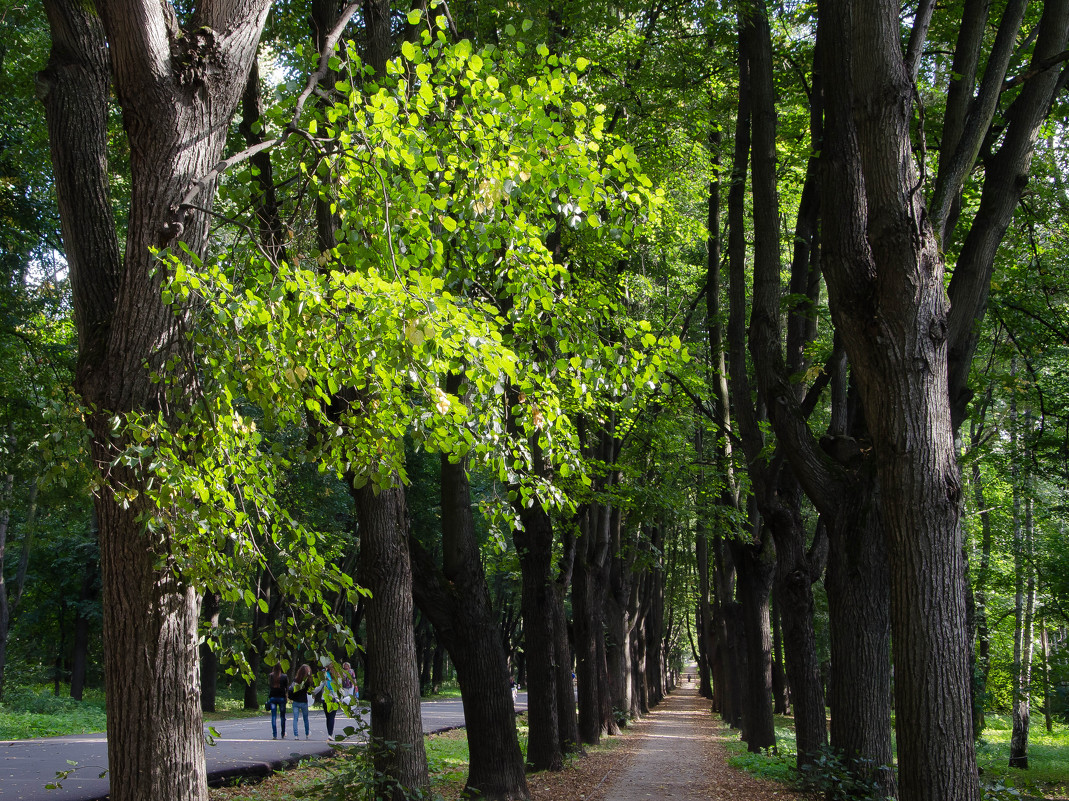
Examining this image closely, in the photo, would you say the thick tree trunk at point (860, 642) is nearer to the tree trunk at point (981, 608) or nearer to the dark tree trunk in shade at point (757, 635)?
the dark tree trunk in shade at point (757, 635)

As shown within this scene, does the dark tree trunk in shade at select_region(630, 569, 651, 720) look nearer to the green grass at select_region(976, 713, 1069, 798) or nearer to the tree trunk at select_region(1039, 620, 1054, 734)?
the green grass at select_region(976, 713, 1069, 798)

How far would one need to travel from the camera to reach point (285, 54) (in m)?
11.9

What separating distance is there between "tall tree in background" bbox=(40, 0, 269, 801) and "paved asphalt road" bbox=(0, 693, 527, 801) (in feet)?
13.2

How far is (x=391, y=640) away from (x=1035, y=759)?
80.9 feet

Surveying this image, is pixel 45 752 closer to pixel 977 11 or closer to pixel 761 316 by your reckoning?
pixel 761 316

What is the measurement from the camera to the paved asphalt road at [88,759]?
31.7 ft

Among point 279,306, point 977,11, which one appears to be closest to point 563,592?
point 977,11

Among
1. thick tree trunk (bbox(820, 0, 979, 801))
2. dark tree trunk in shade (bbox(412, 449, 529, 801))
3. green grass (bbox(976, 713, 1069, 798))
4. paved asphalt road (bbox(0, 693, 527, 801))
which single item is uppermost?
thick tree trunk (bbox(820, 0, 979, 801))

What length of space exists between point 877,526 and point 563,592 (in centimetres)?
835

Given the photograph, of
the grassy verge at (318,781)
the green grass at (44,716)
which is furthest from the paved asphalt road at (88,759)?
the green grass at (44,716)

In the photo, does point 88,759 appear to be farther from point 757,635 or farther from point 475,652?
point 757,635

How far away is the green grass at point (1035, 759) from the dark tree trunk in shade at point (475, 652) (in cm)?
504

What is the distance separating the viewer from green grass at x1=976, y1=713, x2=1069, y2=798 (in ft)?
56.0

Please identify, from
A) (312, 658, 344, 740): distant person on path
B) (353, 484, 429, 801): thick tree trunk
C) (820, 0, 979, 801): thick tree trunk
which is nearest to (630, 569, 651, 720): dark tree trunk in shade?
(353, 484, 429, 801): thick tree trunk
